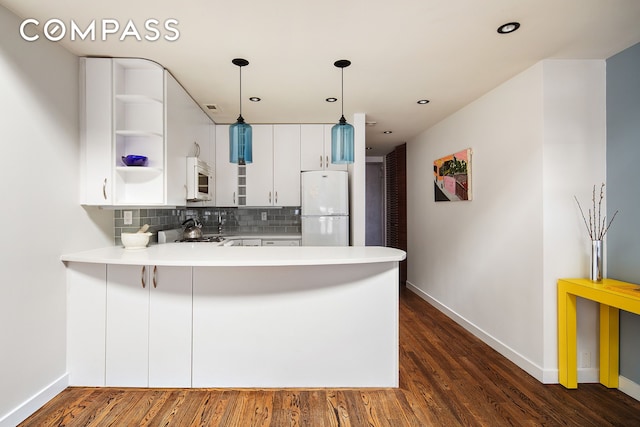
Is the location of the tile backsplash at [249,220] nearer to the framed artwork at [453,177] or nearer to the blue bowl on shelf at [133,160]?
the framed artwork at [453,177]

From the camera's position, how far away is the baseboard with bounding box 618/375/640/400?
227 centimetres

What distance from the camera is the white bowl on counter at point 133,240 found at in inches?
104

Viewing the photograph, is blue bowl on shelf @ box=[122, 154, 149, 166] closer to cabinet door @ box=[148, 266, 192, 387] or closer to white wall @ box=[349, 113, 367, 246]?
cabinet door @ box=[148, 266, 192, 387]

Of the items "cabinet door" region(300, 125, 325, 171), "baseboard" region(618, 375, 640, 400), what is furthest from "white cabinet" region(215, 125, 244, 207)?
"baseboard" region(618, 375, 640, 400)

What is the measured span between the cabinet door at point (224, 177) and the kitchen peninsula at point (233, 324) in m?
2.17

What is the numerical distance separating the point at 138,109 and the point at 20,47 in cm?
81

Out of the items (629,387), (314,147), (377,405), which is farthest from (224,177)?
(629,387)

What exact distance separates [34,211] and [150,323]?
982 mm

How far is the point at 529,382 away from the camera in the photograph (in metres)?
2.50

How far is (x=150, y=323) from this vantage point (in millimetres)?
2342

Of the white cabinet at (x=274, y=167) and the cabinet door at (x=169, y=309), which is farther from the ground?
the white cabinet at (x=274, y=167)

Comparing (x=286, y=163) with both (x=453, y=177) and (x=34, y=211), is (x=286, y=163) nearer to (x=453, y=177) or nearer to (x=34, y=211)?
(x=453, y=177)

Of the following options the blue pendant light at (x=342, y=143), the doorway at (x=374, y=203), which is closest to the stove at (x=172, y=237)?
the blue pendant light at (x=342, y=143)

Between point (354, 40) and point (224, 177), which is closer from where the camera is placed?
point (354, 40)
